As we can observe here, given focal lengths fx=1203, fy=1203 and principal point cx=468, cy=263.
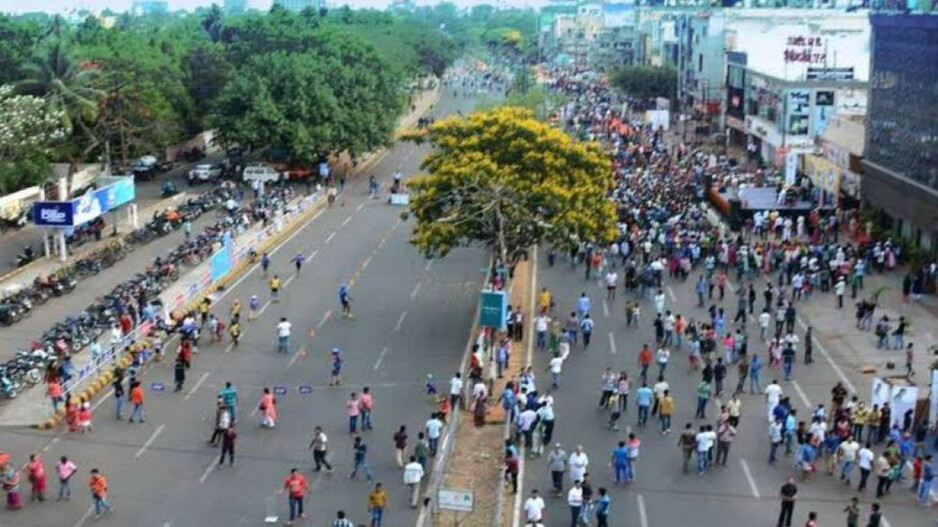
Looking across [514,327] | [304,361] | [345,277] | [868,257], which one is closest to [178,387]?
[304,361]

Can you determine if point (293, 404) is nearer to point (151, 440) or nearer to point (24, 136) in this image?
point (151, 440)

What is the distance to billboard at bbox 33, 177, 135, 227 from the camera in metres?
44.4

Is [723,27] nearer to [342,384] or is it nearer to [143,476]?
[342,384]

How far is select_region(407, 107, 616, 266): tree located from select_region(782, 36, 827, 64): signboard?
38836 mm

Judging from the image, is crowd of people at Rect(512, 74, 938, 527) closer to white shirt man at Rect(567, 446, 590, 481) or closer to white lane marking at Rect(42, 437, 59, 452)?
white shirt man at Rect(567, 446, 590, 481)

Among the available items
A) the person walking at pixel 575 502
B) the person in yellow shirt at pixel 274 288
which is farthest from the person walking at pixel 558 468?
the person in yellow shirt at pixel 274 288

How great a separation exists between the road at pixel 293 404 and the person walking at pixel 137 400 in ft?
1.01

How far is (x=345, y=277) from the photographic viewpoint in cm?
4375

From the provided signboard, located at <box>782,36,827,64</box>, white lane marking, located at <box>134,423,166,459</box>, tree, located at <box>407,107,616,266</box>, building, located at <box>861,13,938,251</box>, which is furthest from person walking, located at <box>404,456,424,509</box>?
signboard, located at <box>782,36,827,64</box>

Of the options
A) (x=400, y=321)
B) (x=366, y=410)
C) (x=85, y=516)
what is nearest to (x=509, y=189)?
(x=400, y=321)

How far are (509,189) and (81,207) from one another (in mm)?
18437

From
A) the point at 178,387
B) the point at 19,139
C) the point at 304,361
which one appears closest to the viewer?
the point at 178,387

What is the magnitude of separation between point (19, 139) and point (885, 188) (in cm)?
3626

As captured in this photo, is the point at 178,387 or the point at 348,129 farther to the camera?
the point at 348,129
